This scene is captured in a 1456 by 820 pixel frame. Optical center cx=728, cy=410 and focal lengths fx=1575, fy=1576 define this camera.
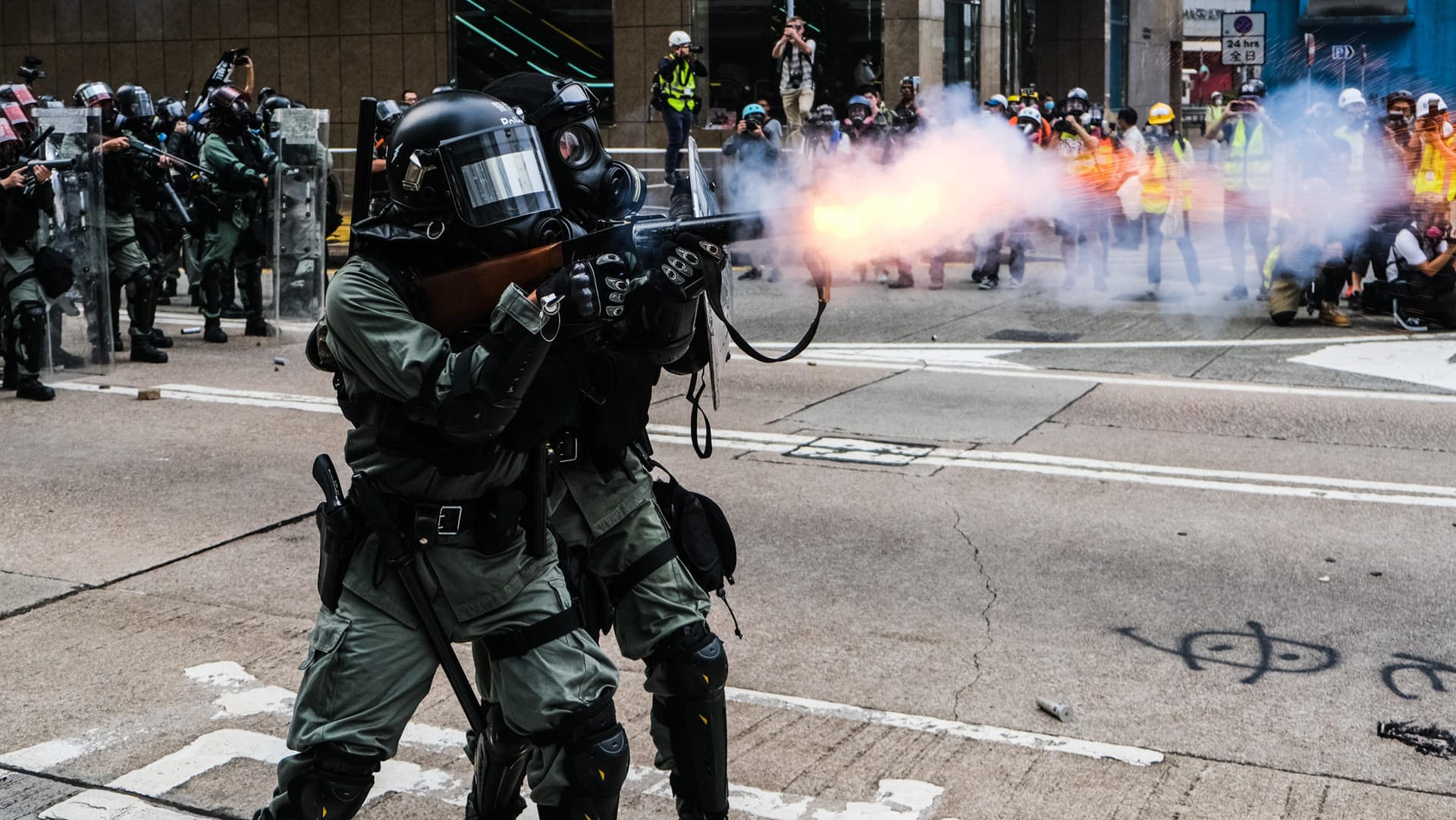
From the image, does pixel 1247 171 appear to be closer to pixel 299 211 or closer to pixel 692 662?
pixel 299 211

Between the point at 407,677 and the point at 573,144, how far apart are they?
1362 millimetres

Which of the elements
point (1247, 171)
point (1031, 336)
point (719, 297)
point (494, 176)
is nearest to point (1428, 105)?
point (1247, 171)

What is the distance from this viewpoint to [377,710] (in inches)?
132

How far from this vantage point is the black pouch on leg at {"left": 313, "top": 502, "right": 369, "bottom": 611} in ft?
11.4

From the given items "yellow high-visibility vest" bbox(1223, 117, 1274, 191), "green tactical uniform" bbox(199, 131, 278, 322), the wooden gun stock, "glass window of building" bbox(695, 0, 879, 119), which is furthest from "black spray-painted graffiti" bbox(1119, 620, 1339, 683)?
"glass window of building" bbox(695, 0, 879, 119)

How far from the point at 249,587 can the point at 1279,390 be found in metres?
7.06

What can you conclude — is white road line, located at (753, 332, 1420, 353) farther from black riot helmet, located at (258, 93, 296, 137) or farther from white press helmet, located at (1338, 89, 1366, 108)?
black riot helmet, located at (258, 93, 296, 137)

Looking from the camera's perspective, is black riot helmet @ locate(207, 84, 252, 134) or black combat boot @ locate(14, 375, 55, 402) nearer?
black combat boot @ locate(14, 375, 55, 402)

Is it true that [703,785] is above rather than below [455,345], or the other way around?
below

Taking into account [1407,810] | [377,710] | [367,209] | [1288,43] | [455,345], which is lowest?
[1407,810]

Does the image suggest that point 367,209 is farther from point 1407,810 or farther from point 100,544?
point 100,544

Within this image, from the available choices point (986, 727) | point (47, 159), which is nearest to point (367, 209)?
point (986, 727)

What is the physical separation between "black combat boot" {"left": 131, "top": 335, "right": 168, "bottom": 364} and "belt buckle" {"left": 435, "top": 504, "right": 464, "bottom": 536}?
9.01m

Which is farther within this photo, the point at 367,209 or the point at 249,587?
the point at 249,587
